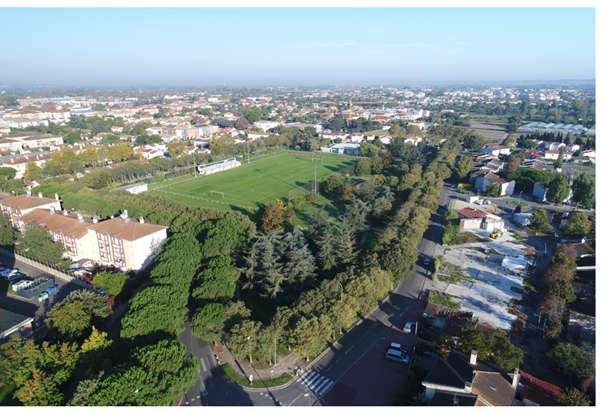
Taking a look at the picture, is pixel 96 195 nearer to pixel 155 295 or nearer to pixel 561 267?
pixel 155 295

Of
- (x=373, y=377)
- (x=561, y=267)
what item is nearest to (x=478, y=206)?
(x=561, y=267)

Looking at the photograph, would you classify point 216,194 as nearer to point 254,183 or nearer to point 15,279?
point 254,183

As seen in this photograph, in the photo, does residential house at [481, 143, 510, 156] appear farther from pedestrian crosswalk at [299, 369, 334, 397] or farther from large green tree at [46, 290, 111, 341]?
large green tree at [46, 290, 111, 341]

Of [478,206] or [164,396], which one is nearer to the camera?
[164,396]

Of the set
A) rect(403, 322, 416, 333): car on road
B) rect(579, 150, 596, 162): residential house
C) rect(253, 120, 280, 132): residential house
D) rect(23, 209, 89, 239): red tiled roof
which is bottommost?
rect(403, 322, 416, 333): car on road

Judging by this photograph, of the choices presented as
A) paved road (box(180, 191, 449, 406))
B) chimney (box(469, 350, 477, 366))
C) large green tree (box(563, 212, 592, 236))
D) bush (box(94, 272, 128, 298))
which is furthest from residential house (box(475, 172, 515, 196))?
bush (box(94, 272, 128, 298))

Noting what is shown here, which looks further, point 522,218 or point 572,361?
point 522,218

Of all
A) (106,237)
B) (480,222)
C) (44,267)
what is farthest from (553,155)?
(44,267)
